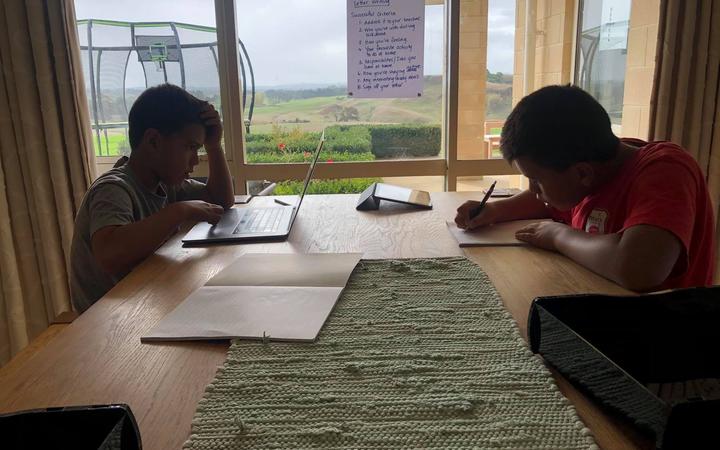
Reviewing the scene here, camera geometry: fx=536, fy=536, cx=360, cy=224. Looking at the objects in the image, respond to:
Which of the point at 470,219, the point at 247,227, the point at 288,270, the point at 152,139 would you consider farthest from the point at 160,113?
the point at 470,219

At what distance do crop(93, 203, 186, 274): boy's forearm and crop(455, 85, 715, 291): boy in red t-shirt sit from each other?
2.67 feet

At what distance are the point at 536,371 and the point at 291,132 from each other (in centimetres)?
229

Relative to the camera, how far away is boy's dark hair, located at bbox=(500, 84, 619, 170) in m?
1.08

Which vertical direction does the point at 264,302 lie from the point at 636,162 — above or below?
below

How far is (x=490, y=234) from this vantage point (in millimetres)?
1276

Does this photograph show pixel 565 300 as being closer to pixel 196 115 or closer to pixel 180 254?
pixel 180 254

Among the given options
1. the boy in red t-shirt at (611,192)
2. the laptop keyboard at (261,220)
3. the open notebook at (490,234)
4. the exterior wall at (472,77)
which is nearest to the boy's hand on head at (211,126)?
the laptop keyboard at (261,220)

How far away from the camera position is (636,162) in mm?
1106

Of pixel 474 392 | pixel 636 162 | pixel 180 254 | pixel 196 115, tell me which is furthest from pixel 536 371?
pixel 196 115

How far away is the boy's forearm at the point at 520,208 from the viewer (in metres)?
1.40

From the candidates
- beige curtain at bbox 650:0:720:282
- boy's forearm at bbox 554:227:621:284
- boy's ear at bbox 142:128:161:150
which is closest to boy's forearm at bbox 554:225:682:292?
boy's forearm at bbox 554:227:621:284

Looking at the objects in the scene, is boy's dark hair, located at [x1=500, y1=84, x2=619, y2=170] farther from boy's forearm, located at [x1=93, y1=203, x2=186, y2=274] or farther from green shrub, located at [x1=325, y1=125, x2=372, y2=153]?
green shrub, located at [x1=325, y1=125, x2=372, y2=153]

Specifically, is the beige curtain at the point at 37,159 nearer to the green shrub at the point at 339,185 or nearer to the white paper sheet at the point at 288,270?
the green shrub at the point at 339,185

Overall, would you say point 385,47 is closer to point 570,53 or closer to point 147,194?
point 570,53
